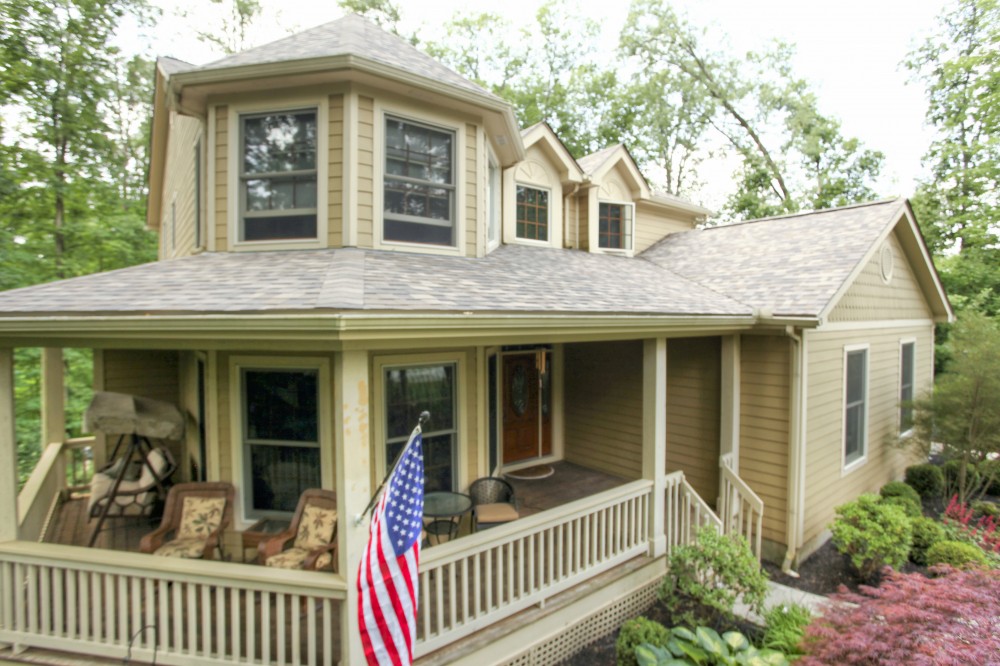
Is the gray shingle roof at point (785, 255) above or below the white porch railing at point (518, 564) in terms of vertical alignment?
above

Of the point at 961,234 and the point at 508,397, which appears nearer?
the point at 508,397

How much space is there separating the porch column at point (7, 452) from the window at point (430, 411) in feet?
10.2

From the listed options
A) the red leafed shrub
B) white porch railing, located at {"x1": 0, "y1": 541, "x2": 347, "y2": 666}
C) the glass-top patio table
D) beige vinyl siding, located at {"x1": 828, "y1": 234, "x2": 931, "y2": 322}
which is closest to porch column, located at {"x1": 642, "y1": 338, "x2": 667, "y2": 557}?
the red leafed shrub

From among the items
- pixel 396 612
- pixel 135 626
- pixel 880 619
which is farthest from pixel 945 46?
pixel 135 626

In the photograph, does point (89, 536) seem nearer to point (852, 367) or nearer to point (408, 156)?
point (408, 156)

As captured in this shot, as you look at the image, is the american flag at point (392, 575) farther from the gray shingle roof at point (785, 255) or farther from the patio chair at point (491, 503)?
the gray shingle roof at point (785, 255)

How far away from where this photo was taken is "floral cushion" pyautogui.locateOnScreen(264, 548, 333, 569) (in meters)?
4.64

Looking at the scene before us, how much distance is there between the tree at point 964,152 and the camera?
1608cm

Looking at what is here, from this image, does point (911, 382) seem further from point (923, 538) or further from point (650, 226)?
point (650, 226)

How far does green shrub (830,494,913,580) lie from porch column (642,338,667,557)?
2460 mm

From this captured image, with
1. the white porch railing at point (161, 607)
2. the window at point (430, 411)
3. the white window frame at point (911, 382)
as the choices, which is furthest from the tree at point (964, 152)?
the white porch railing at point (161, 607)

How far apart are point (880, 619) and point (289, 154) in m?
7.01

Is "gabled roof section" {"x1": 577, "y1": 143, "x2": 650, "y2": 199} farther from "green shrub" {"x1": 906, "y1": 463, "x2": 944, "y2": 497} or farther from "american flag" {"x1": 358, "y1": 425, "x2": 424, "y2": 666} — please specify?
"american flag" {"x1": 358, "y1": 425, "x2": 424, "y2": 666}

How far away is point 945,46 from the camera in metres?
19.4
